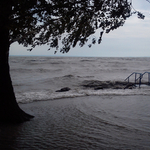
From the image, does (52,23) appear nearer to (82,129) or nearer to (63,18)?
(63,18)

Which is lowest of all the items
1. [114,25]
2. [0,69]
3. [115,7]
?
[0,69]

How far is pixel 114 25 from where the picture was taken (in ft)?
17.4

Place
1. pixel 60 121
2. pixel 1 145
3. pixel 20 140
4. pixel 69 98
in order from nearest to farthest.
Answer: pixel 1 145 < pixel 20 140 < pixel 60 121 < pixel 69 98

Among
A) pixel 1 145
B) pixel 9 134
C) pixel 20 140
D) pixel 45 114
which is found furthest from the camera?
pixel 45 114

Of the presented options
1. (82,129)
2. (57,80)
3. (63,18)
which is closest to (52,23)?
(63,18)

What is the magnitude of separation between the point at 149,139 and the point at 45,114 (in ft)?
11.8

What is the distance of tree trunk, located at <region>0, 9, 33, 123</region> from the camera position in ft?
16.1

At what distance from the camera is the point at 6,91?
5176 mm

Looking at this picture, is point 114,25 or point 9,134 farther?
point 114,25

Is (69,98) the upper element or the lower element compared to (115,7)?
lower

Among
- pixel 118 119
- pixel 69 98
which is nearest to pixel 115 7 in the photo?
pixel 118 119

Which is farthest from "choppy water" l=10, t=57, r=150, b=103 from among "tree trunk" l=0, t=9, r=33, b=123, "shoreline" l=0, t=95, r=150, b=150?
"tree trunk" l=0, t=9, r=33, b=123

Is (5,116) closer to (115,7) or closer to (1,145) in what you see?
(1,145)

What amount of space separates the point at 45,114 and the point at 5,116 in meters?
1.66
